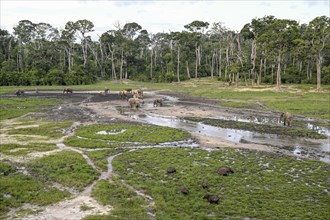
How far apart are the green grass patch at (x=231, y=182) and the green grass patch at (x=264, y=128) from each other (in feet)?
23.4

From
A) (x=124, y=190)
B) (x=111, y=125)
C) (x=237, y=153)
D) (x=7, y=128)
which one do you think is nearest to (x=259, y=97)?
(x=111, y=125)

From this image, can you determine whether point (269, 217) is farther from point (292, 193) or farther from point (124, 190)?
point (124, 190)

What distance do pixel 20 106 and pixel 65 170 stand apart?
27.5 meters

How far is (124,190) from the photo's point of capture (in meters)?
14.1

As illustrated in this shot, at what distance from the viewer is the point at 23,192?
13781 millimetres

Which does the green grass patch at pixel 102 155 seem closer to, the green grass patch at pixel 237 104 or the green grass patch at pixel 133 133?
the green grass patch at pixel 133 133

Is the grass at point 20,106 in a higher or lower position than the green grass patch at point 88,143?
higher

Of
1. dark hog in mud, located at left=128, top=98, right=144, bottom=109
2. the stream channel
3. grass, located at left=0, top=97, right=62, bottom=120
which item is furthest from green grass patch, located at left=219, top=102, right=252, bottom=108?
grass, located at left=0, top=97, right=62, bottom=120

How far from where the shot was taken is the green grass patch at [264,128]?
25672 millimetres

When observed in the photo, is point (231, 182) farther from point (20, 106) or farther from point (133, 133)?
point (20, 106)

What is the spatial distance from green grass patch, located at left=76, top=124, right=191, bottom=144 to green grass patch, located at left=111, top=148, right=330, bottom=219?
341 cm

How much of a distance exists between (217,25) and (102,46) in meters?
37.4

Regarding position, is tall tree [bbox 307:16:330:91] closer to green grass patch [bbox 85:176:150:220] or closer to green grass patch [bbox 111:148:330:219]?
green grass patch [bbox 111:148:330:219]

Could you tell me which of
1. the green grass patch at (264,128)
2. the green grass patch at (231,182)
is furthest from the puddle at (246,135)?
the green grass patch at (231,182)
